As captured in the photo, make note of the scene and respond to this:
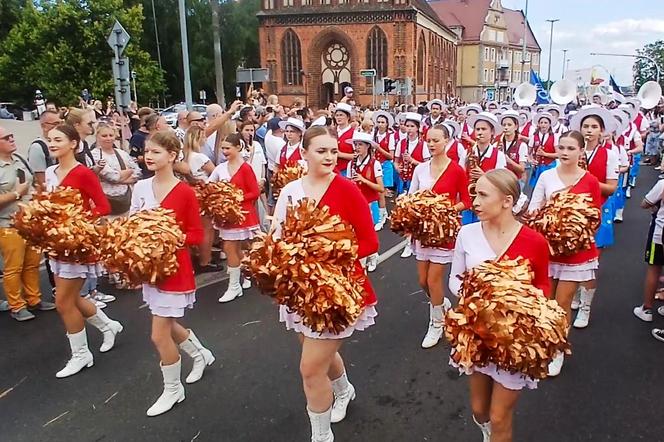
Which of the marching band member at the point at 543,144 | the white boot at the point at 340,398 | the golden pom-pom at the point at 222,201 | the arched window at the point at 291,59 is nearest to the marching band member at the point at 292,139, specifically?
the golden pom-pom at the point at 222,201

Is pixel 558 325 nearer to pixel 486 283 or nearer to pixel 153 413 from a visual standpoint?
pixel 486 283

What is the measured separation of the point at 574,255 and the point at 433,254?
1.08 m

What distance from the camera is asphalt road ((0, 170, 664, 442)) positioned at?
3.71 metres

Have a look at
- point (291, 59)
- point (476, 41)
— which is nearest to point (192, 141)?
point (291, 59)

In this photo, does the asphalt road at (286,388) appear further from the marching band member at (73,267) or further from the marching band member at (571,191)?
the marching band member at (571,191)

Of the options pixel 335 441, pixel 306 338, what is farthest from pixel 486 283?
pixel 335 441

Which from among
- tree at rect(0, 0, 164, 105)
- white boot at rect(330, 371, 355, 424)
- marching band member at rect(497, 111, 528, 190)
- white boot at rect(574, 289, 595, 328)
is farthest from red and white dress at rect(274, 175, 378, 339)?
tree at rect(0, 0, 164, 105)

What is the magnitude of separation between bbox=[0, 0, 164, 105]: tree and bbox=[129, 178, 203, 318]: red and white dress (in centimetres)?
3062

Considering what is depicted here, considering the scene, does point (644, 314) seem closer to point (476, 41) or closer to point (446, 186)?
point (446, 186)

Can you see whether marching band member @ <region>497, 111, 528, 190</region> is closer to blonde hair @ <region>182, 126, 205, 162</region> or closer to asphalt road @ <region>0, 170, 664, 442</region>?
asphalt road @ <region>0, 170, 664, 442</region>

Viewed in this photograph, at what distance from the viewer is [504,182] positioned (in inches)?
118

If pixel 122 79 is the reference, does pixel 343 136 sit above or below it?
below

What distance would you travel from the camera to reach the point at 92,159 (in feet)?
19.9

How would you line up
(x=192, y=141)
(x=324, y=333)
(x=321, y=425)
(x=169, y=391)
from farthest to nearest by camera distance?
(x=192, y=141) → (x=169, y=391) → (x=321, y=425) → (x=324, y=333)
